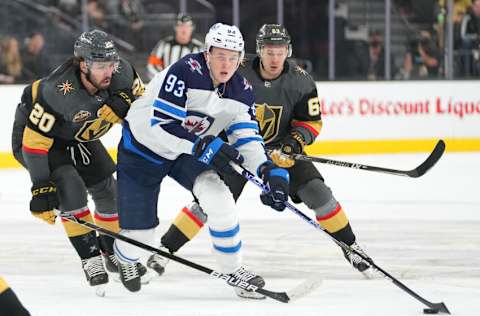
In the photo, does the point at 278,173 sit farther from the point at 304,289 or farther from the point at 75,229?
the point at 75,229

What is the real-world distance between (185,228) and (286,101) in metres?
0.68

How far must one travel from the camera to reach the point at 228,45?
3.88 metres

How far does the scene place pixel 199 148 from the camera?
3.82 meters

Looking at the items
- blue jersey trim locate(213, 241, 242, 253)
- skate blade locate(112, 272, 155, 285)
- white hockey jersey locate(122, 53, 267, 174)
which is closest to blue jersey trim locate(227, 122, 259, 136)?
white hockey jersey locate(122, 53, 267, 174)

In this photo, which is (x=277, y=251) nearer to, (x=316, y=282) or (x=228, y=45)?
(x=316, y=282)

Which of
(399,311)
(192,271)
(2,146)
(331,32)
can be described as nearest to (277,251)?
(192,271)

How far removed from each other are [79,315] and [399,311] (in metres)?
1.11

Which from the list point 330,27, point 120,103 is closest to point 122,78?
point 120,103

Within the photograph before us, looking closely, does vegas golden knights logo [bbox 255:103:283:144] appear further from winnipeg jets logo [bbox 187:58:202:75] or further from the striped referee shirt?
the striped referee shirt

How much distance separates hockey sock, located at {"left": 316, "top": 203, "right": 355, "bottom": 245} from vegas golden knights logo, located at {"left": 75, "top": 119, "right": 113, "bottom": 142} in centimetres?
97

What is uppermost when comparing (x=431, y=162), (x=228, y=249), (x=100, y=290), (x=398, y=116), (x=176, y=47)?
(x=431, y=162)

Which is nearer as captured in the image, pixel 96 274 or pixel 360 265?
pixel 96 274

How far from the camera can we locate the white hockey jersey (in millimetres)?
3908

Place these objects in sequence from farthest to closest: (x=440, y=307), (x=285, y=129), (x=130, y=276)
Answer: (x=285, y=129) → (x=130, y=276) → (x=440, y=307)
